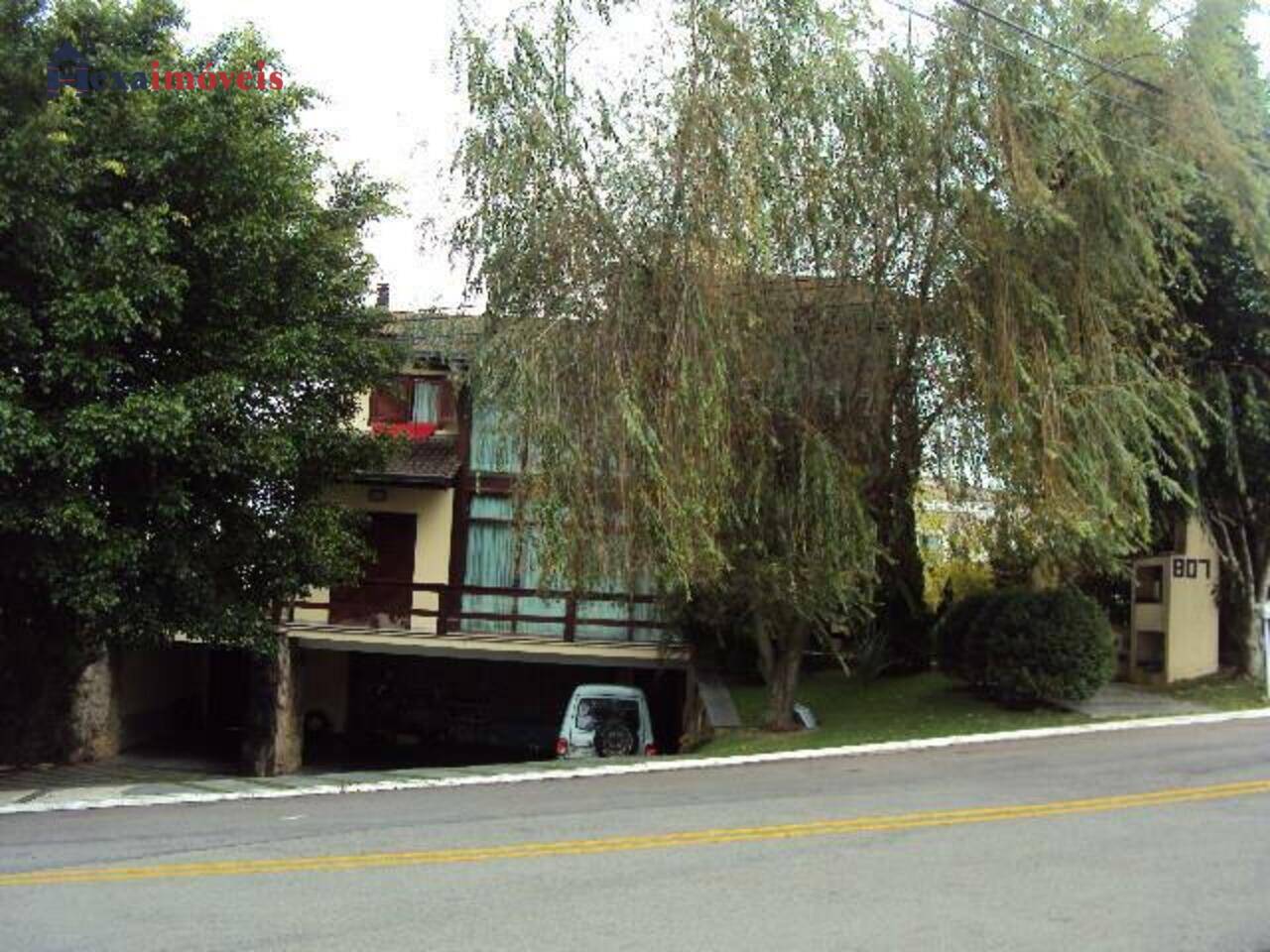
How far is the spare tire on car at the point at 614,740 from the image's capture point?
727 inches

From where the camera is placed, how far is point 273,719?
22562mm

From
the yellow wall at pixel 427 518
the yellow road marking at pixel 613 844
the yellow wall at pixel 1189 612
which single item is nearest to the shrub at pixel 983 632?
the yellow wall at pixel 1189 612

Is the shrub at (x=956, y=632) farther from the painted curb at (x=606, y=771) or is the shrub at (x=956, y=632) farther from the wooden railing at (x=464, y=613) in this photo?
the wooden railing at (x=464, y=613)

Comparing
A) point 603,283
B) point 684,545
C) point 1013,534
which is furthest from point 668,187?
point 1013,534

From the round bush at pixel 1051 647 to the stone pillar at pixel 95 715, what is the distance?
1461 cm

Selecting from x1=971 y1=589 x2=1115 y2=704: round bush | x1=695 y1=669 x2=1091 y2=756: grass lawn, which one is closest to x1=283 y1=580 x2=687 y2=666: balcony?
x1=695 y1=669 x2=1091 y2=756: grass lawn

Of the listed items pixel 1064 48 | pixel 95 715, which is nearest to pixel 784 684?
pixel 1064 48

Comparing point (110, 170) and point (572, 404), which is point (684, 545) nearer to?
point (572, 404)

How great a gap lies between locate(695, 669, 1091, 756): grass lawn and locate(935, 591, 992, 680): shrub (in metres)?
0.56

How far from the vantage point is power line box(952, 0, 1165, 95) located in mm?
12586

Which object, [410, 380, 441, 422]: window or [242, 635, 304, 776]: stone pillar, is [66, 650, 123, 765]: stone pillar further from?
[410, 380, 441, 422]: window

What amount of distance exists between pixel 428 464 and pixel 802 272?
38.9 feet

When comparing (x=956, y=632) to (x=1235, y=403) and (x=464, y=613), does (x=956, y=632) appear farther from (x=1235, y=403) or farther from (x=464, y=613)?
(x=464, y=613)

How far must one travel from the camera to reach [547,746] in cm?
2633
